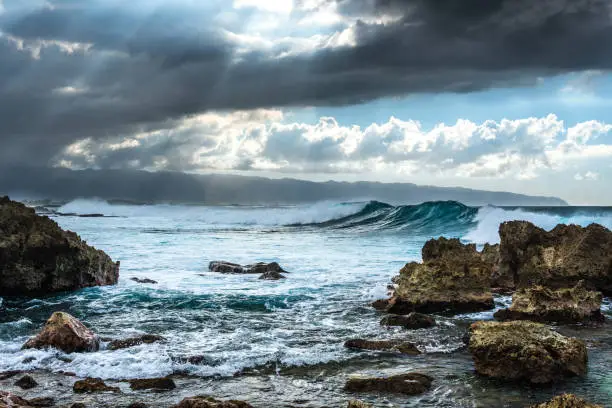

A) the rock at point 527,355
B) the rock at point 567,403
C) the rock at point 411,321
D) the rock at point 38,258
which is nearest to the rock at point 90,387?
the rock at point 527,355

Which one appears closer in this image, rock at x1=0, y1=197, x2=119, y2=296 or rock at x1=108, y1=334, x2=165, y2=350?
rock at x1=108, y1=334, x2=165, y2=350

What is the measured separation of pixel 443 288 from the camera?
1370 cm

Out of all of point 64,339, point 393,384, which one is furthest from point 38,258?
point 393,384

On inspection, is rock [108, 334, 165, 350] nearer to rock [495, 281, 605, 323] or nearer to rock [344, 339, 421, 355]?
rock [344, 339, 421, 355]

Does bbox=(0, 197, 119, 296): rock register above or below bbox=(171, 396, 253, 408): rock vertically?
above

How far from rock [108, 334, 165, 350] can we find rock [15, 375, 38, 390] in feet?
6.16

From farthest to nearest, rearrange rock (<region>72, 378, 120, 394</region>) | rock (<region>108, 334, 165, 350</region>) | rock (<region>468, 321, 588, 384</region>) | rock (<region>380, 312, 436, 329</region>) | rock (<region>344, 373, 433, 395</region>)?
rock (<region>380, 312, 436, 329</region>)
rock (<region>108, 334, 165, 350</region>)
rock (<region>468, 321, 588, 384</region>)
rock (<region>72, 378, 120, 394</region>)
rock (<region>344, 373, 433, 395</region>)

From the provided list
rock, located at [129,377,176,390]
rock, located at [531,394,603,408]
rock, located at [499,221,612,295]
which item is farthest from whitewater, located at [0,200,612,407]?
rock, located at [531,394,603,408]

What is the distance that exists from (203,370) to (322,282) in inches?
372

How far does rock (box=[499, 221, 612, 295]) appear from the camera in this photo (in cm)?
1460

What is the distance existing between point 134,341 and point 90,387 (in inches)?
91.2

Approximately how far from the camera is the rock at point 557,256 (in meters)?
14.6

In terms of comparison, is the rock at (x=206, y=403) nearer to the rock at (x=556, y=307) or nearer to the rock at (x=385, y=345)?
the rock at (x=385, y=345)

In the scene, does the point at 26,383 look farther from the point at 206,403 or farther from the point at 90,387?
the point at 206,403
